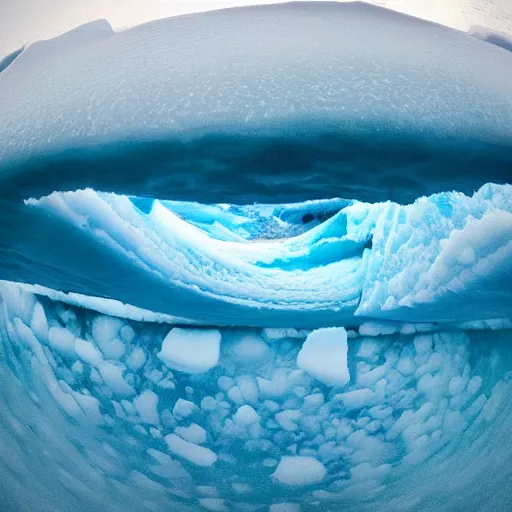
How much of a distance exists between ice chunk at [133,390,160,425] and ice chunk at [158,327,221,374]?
0.04 meters

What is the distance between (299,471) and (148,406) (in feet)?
0.54

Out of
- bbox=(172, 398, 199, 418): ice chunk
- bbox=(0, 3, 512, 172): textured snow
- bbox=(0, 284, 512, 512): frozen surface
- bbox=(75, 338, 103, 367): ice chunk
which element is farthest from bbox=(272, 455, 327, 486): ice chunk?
bbox=(0, 3, 512, 172): textured snow

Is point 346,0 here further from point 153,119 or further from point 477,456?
point 477,456

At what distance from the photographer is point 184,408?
1.71 ft

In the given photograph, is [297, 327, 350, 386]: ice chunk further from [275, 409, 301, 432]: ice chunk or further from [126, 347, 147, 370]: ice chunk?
[126, 347, 147, 370]: ice chunk

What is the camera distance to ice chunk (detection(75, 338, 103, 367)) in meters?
0.53

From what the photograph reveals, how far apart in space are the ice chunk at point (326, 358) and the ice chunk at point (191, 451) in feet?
0.44

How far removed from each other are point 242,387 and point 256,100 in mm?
298

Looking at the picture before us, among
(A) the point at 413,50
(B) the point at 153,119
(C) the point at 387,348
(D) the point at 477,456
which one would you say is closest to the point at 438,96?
(A) the point at 413,50

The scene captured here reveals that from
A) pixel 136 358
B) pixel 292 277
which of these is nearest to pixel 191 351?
pixel 136 358

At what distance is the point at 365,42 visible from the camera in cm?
35

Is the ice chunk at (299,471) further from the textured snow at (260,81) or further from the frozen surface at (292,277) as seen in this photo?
the textured snow at (260,81)

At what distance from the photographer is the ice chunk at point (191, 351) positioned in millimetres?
509

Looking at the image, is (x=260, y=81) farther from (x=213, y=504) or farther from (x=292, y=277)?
(x=213, y=504)
